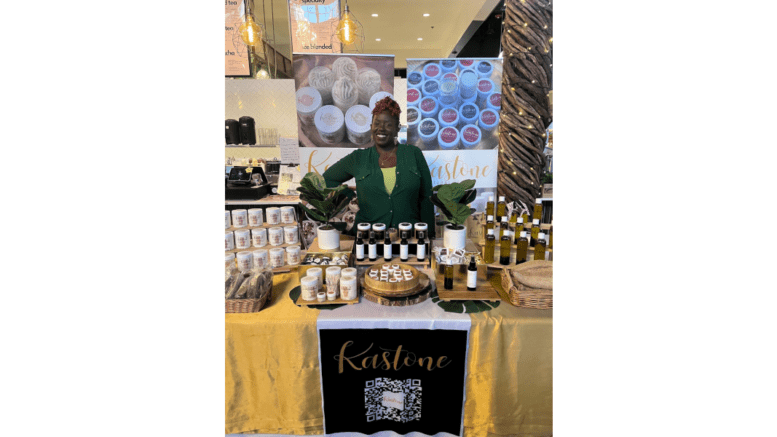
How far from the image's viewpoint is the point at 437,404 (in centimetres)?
160

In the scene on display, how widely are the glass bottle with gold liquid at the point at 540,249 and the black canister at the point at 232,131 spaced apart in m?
3.41

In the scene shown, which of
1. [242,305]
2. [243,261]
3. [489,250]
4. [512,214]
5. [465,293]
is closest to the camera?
[242,305]

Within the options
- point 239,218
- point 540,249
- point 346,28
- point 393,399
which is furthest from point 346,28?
point 393,399

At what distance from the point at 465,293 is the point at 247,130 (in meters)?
3.26

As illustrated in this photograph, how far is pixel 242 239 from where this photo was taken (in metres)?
2.01

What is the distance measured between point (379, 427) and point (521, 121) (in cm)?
227

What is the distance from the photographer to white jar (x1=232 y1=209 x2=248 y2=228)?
210 centimetres

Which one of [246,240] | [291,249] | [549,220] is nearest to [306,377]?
[291,249]

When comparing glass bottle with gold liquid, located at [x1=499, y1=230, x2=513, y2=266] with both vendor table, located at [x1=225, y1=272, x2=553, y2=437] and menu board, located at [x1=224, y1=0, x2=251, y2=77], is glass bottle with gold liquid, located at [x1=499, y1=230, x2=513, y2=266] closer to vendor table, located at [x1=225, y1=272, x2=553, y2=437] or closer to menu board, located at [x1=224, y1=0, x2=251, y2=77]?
vendor table, located at [x1=225, y1=272, x2=553, y2=437]

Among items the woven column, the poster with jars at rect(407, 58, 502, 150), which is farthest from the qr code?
the poster with jars at rect(407, 58, 502, 150)

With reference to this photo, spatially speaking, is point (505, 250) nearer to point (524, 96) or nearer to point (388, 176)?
point (388, 176)

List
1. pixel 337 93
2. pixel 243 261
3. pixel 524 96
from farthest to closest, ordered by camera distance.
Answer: pixel 337 93 → pixel 524 96 → pixel 243 261

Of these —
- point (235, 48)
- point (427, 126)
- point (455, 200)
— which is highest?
point (235, 48)

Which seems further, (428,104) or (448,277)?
(428,104)
